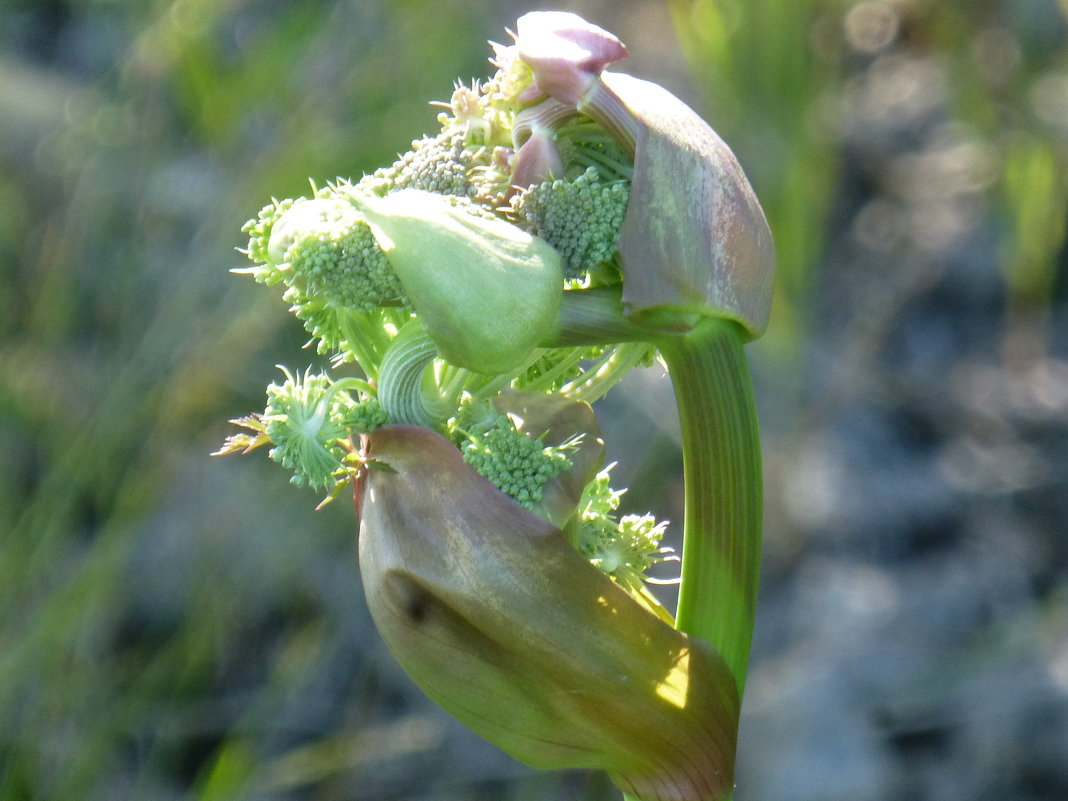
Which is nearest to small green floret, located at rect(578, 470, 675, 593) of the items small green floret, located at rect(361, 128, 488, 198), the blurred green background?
small green floret, located at rect(361, 128, 488, 198)

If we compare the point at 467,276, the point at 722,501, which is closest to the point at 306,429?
the point at 467,276

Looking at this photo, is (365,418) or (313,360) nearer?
(365,418)

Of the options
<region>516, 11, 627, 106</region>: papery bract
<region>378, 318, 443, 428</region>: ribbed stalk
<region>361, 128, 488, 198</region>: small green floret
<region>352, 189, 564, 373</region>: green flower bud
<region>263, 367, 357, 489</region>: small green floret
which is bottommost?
<region>263, 367, 357, 489</region>: small green floret

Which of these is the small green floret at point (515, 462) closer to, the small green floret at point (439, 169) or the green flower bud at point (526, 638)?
the green flower bud at point (526, 638)

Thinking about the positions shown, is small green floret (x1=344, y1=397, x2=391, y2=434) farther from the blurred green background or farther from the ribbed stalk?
the blurred green background

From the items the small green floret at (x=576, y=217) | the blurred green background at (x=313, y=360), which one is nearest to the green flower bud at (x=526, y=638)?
the small green floret at (x=576, y=217)

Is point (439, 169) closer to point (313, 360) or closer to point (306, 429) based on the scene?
point (306, 429)
